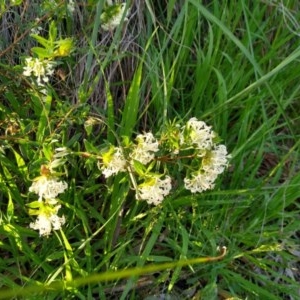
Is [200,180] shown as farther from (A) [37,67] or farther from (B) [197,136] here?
(A) [37,67]

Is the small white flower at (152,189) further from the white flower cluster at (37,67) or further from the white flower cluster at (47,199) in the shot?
the white flower cluster at (37,67)

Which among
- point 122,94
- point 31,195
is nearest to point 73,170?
point 31,195

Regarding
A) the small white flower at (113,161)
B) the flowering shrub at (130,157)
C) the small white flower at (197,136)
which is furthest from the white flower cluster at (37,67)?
the small white flower at (197,136)

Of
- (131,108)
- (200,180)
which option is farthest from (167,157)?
(131,108)

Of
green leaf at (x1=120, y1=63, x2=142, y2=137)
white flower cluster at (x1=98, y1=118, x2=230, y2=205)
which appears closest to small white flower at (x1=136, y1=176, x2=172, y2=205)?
white flower cluster at (x1=98, y1=118, x2=230, y2=205)

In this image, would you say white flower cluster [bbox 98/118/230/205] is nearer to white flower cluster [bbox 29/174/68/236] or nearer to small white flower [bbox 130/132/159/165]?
small white flower [bbox 130/132/159/165]
